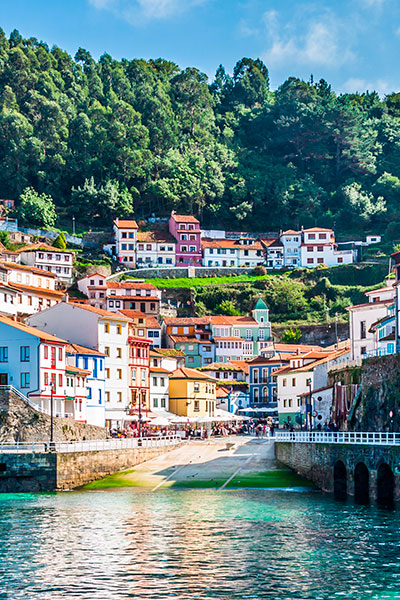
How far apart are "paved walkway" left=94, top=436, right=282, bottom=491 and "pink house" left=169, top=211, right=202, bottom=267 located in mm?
83100

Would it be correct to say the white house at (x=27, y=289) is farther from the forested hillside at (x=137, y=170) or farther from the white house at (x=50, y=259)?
the forested hillside at (x=137, y=170)

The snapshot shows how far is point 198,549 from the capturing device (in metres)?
41.4

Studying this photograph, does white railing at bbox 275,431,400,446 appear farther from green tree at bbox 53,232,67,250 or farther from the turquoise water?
green tree at bbox 53,232,67,250

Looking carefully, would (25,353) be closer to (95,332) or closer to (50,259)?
(95,332)

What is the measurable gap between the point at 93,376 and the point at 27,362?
13753 mm

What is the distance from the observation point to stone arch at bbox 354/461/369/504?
56906 mm

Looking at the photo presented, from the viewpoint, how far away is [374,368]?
66.2 meters

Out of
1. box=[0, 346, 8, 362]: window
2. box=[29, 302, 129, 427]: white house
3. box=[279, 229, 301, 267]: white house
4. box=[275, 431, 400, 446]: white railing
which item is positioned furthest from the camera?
box=[279, 229, 301, 267]: white house

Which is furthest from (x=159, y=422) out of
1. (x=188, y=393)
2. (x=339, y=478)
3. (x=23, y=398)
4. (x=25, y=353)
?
(x=339, y=478)

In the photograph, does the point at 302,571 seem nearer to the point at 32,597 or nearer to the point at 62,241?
the point at 32,597

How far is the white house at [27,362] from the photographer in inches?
2948

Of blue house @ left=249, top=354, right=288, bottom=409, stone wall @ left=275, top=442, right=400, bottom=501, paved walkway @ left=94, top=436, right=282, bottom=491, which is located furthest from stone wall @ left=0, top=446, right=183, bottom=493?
blue house @ left=249, top=354, right=288, bottom=409

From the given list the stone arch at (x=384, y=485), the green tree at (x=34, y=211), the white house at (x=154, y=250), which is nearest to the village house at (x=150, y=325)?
the white house at (x=154, y=250)

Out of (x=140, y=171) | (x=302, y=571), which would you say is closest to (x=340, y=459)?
(x=302, y=571)
